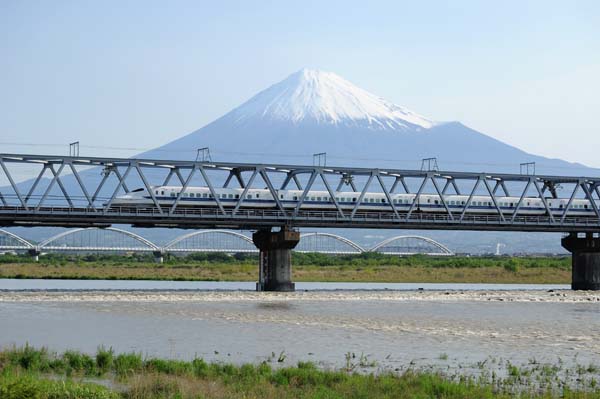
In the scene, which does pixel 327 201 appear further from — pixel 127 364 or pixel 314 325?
Answer: pixel 127 364

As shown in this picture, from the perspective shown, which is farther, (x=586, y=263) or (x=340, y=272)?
(x=340, y=272)

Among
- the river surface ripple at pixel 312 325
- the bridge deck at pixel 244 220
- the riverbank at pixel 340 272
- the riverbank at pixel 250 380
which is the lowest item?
the riverbank at pixel 340 272

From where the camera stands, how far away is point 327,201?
9494 cm

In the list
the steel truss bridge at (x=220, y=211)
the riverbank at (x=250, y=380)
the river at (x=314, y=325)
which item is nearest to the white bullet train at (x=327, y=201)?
the steel truss bridge at (x=220, y=211)

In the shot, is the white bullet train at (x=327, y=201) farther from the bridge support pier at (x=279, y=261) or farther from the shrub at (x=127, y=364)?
the shrub at (x=127, y=364)

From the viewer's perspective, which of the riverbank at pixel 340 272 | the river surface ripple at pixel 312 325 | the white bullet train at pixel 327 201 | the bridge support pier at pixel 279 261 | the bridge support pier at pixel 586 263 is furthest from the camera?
the riverbank at pixel 340 272

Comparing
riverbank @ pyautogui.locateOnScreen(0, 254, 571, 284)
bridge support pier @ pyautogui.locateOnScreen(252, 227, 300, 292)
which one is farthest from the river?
riverbank @ pyautogui.locateOnScreen(0, 254, 571, 284)

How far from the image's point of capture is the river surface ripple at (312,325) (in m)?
39.1

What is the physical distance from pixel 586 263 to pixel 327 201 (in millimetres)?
24802

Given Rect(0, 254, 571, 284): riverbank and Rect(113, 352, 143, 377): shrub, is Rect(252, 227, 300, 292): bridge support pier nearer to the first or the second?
Rect(0, 254, 571, 284): riverbank

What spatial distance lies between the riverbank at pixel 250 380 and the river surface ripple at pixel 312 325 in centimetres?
317

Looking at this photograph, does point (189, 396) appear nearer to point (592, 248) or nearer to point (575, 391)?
point (575, 391)

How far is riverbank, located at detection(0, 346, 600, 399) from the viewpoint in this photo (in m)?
26.6

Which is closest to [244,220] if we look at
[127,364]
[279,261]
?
[279,261]
